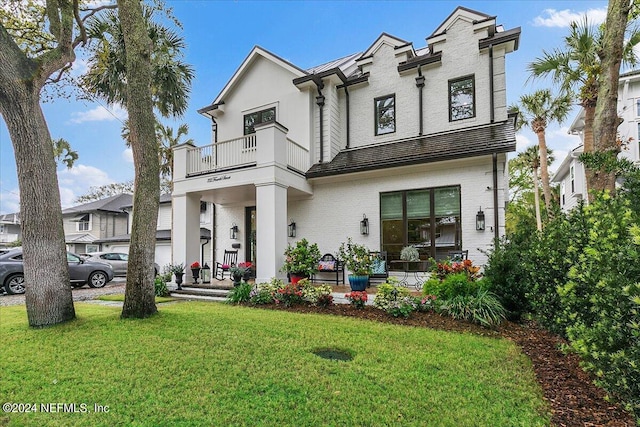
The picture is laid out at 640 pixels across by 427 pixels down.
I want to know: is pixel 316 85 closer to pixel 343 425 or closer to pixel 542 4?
pixel 542 4

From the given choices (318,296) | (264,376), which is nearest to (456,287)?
(318,296)

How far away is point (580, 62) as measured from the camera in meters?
7.93

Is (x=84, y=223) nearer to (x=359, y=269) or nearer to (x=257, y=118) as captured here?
(x=257, y=118)

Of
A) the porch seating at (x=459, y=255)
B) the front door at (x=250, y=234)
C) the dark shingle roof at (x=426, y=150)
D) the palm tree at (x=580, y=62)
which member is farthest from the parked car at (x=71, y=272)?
the palm tree at (x=580, y=62)

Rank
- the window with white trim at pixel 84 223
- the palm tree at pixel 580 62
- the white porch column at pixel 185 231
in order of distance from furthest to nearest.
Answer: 1. the window with white trim at pixel 84 223
2. the white porch column at pixel 185 231
3. the palm tree at pixel 580 62

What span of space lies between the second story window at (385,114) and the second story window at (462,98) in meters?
1.78

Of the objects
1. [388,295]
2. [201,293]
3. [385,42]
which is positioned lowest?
[201,293]

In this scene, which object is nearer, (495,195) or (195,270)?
(495,195)

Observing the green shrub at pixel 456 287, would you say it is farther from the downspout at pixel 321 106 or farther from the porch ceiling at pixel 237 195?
the downspout at pixel 321 106

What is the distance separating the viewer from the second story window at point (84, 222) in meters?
28.1

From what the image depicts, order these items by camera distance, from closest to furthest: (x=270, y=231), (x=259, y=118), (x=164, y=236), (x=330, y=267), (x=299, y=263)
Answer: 1. (x=299, y=263)
2. (x=270, y=231)
3. (x=330, y=267)
4. (x=259, y=118)
5. (x=164, y=236)

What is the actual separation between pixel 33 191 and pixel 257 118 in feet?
26.3

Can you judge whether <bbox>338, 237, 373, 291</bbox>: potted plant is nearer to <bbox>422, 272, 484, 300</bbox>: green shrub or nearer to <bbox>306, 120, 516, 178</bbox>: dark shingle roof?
<bbox>422, 272, 484, 300</bbox>: green shrub

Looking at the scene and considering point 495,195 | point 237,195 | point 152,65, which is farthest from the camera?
point 152,65
